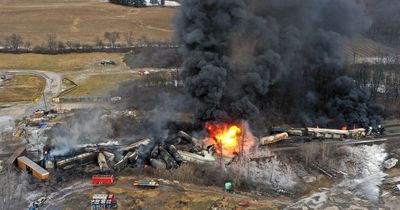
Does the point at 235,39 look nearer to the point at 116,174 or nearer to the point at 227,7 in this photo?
the point at 227,7

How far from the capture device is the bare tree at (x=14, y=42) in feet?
433

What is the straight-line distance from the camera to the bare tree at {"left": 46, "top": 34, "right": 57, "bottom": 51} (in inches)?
5172

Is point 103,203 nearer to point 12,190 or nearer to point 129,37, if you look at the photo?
point 12,190

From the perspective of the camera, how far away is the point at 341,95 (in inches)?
3204

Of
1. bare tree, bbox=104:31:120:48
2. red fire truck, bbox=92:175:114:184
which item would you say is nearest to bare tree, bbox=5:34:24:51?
bare tree, bbox=104:31:120:48

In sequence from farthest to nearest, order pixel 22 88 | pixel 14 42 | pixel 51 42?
1. pixel 51 42
2. pixel 14 42
3. pixel 22 88

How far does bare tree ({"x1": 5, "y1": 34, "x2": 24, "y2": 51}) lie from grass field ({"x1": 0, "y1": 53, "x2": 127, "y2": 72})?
534 centimetres

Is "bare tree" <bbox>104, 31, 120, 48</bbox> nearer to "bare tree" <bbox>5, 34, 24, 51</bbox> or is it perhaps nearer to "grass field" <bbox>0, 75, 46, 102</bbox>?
"bare tree" <bbox>5, 34, 24, 51</bbox>

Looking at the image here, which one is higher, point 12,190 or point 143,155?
point 143,155

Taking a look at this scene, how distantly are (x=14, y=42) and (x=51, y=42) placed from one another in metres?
11.2

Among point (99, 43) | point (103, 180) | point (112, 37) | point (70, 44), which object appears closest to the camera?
point (103, 180)

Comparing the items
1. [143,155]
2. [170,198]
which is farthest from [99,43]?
[170,198]

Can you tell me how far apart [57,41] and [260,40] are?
8835 cm

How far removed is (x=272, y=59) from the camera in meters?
73.2
